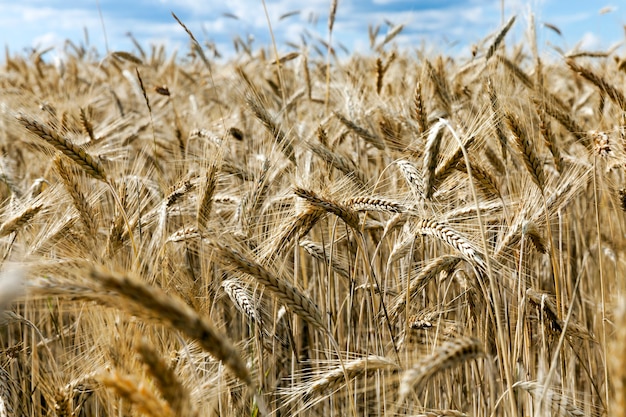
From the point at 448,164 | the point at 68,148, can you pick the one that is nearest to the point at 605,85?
the point at 448,164

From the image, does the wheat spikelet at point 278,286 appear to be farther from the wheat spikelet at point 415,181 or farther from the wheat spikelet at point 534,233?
A: the wheat spikelet at point 534,233

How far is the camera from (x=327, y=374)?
1453mm

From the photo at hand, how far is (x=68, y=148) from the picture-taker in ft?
5.49

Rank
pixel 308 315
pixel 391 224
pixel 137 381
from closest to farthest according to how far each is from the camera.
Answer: pixel 137 381, pixel 308 315, pixel 391 224

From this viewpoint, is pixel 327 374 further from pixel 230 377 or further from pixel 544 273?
pixel 544 273

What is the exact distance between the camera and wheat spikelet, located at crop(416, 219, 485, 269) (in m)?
1.37

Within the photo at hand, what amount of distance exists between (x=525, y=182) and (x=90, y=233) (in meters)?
1.45

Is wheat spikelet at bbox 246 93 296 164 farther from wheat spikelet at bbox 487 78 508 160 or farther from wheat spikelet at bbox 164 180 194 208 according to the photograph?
wheat spikelet at bbox 487 78 508 160

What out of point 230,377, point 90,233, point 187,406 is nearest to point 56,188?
point 90,233

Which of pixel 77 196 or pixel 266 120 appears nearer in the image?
pixel 77 196

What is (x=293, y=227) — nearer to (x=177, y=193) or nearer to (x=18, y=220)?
(x=177, y=193)

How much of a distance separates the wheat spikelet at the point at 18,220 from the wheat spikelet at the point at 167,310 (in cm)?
107

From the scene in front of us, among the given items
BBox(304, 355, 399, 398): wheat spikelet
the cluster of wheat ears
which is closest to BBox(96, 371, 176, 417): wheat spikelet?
the cluster of wheat ears

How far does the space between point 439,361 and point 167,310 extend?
1.47 feet
